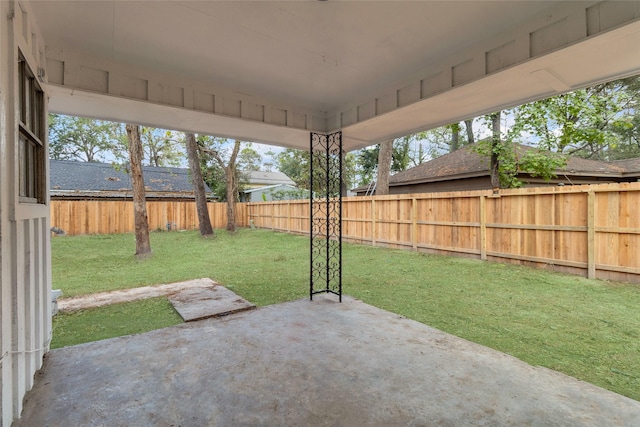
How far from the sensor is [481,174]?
10.5 meters

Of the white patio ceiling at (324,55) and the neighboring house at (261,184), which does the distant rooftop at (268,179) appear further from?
the white patio ceiling at (324,55)

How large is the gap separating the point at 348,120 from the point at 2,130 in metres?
3.07

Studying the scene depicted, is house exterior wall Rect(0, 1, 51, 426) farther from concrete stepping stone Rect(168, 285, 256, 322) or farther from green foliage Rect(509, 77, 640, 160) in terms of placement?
green foliage Rect(509, 77, 640, 160)

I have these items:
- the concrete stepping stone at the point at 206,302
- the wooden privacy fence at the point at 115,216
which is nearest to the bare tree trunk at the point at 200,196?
the wooden privacy fence at the point at 115,216

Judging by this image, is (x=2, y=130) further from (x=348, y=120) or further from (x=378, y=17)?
(x=348, y=120)

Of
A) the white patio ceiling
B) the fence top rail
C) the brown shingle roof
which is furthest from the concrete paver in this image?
the brown shingle roof

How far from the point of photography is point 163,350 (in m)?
2.74

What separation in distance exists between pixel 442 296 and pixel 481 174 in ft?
24.0

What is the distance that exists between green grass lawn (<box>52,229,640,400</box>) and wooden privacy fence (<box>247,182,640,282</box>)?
39cm

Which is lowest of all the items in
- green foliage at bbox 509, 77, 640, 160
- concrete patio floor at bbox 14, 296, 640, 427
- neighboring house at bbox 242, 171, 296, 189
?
concrete patio floor at bbox 14, 296, 640, 427

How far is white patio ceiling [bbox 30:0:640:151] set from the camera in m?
1.98

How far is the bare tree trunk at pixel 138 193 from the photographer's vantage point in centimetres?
820

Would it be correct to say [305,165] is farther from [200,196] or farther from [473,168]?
[473,168]

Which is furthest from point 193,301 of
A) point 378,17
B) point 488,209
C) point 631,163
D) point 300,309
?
point 631,163
